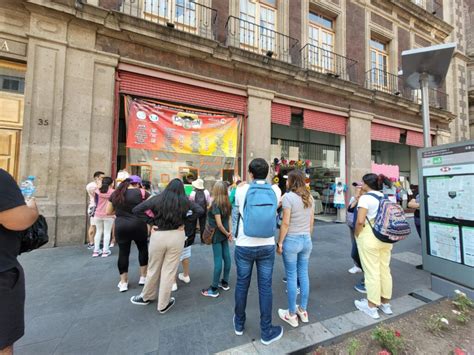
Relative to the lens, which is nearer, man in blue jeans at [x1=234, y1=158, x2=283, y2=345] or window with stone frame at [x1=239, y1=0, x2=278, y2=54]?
man in blue jeans at [x1=234, y1=158, x2=283, y2=345]

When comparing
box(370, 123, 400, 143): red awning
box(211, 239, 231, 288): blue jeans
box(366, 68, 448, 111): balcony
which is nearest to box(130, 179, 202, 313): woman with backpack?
box(211, 239, 231, 288): blue jeans

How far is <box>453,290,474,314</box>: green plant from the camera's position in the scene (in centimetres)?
301

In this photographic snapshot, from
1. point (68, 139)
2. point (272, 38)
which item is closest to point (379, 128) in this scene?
point (272, 38)

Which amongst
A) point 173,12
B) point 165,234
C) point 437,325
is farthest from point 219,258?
point 173,12

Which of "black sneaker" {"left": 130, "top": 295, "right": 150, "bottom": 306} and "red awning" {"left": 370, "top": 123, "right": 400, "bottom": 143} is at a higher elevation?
"red awning" {"left": 370, "top": 123, "right": 400, "bottom": 143}

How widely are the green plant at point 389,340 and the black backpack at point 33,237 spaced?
334cm

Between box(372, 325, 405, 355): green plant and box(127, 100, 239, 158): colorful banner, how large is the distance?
6168 millimetres

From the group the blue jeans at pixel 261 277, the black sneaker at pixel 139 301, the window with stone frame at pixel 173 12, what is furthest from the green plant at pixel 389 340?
the window with stone frame at pixel 173 12

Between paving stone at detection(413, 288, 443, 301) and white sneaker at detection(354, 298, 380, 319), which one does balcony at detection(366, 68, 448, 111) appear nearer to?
paving stone at detection(413, 288, 443, 301)

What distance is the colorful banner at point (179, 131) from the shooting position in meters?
6.38

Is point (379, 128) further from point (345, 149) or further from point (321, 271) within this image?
point (321, 271)

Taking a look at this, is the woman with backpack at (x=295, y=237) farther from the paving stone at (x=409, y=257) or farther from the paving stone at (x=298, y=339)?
the paving stone at (x=409, y=257)

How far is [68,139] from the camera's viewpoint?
556 cm

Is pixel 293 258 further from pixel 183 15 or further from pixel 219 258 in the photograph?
pixel 183 15
